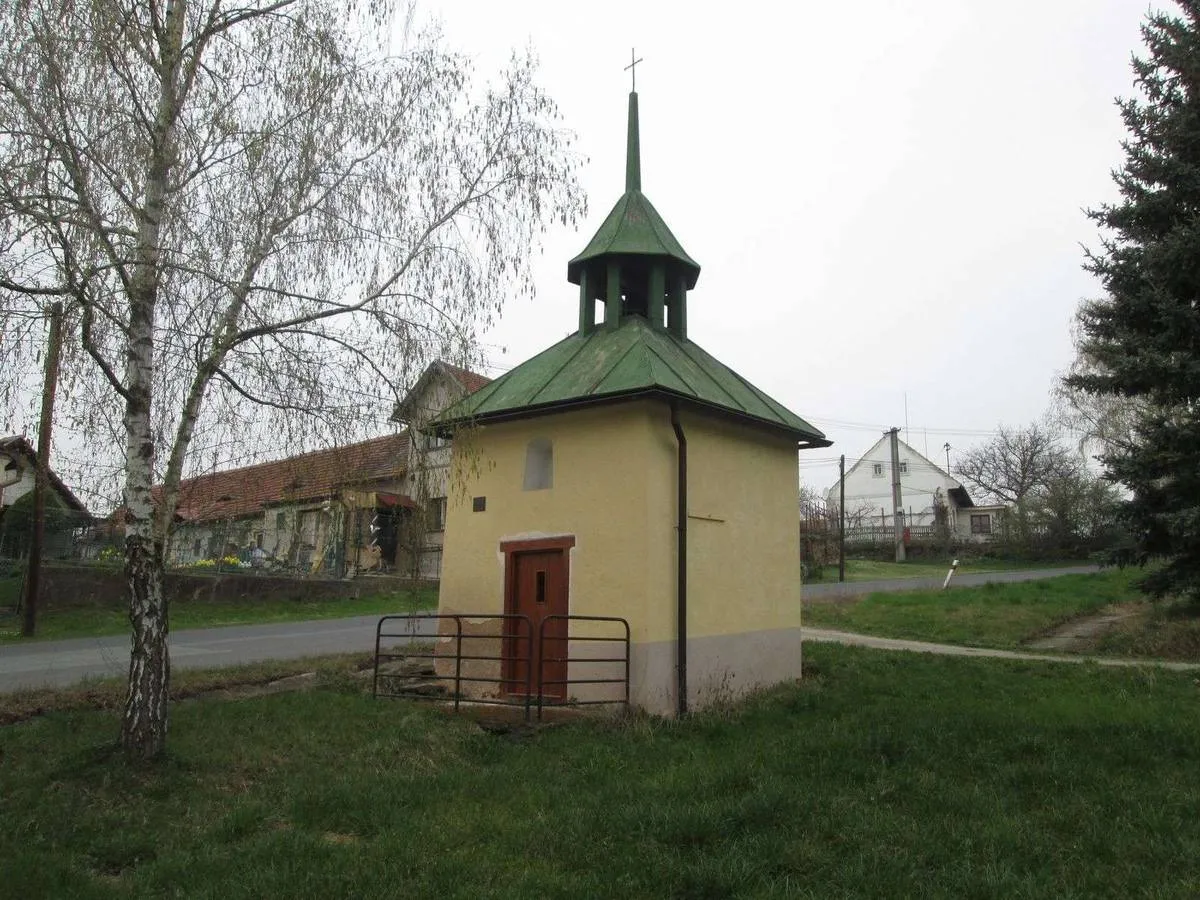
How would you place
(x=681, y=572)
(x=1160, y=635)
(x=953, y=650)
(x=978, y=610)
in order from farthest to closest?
(x=978, y=610) < (x=953, y=650) < (x=1160, y=635) < (x=681, y=572)

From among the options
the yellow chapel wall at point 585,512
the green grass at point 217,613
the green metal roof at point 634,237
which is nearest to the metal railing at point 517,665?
the yellow chapel wall at point 585,512

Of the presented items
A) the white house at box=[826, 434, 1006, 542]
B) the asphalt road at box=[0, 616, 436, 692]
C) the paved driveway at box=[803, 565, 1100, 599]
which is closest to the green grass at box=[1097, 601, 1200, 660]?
the paved driveway at box=[803, 565, 1100, 599]

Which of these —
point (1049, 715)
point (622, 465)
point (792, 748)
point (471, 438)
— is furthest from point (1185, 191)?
point (471, 438)

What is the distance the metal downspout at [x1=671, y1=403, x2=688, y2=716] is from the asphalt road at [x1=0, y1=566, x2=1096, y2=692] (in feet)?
11.2

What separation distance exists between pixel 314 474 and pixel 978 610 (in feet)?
55.1

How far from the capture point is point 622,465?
1042 centimetres

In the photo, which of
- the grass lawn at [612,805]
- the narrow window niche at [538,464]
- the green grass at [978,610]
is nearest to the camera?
the grass lawn at [612,805]

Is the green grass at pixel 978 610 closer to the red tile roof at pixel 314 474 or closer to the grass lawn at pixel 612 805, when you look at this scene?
the grass lawn at pixel 612 805

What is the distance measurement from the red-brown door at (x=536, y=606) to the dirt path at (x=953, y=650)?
282 inches

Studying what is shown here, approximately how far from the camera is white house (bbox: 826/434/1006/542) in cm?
5081

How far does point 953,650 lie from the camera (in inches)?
619

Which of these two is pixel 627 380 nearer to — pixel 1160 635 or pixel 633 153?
pixel 633 153

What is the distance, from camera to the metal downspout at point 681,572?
10211mm

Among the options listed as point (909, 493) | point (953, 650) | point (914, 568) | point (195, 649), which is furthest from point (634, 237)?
point (909, 493)
